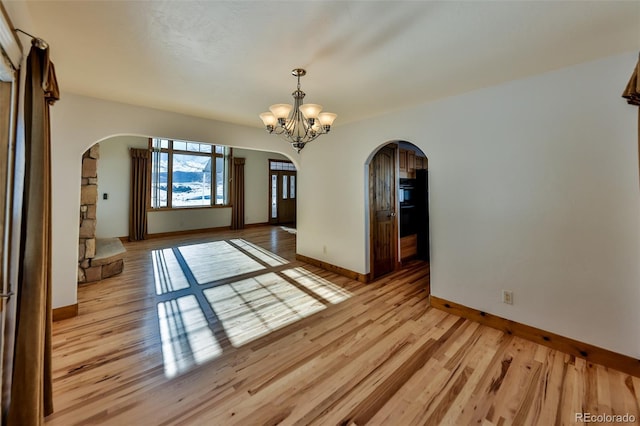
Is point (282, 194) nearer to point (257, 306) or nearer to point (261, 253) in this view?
point (261, 253)

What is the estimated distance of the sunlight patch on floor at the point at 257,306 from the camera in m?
2.61

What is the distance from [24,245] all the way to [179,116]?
2.71 metres

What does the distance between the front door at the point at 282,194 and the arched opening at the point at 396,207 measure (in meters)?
5.93

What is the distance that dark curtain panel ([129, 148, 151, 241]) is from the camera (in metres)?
6.75

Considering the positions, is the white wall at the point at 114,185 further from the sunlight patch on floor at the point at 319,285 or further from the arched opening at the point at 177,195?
the sunlight patch on floor at the point at 319,285

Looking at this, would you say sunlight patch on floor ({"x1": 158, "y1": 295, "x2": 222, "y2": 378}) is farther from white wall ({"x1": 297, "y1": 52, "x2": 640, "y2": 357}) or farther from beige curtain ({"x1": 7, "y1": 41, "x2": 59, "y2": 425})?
white wall ({"x1": 297, "y1": 52, "x2": 640, "y2": 357})

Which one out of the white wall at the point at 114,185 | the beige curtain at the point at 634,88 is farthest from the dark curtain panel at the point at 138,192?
the beige curtain at the point at 634,88

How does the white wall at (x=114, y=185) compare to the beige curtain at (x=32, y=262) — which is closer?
the beige curtain at (x=32, y=262)

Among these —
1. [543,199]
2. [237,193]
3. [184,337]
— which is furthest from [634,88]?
[237,193]

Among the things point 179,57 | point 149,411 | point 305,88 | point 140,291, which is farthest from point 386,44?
point 140,291

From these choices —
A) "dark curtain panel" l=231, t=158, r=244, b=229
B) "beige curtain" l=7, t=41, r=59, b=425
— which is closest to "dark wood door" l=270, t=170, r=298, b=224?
"dark curtain panel" l=231, t=158, r=244, b=229

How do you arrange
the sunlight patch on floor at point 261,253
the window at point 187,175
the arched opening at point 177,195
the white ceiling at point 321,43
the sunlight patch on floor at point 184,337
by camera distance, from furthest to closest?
the window at point 187,175 → the arched opening at point 177,195 → the sunlight patch on floor at point 261,253 → the sunlight patch on floor at point 184,337 → the white ceiling at point 321,43

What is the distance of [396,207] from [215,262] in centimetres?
359

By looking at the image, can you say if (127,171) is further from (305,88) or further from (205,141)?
(305,88)
